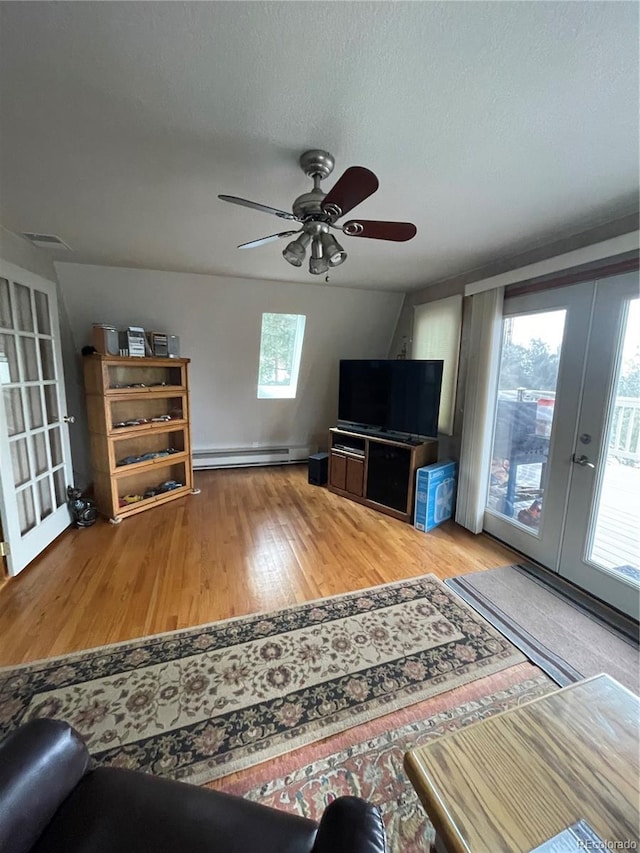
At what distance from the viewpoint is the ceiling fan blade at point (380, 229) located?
1.54m

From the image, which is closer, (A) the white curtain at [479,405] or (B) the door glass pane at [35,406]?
(B) the door glass pane at [35,406]

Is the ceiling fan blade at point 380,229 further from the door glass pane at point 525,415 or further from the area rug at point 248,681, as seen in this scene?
the area rug at point 248,681

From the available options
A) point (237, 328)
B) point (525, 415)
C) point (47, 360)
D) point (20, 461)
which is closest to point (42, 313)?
point (47, 360)

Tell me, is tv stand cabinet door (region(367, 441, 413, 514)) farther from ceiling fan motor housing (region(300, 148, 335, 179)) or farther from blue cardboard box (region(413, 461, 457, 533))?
ceiling fan motor housing (region(300, 148, 335, 179))

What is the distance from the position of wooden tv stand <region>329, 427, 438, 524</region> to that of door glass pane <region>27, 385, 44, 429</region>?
2.74 meters

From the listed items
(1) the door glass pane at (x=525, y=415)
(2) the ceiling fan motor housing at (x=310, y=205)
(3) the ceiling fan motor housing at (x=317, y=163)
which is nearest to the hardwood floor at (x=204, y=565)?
(1) the door glass pane at (x=525, y=415)

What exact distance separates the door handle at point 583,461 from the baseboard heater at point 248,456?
134 inches

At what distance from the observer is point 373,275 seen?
3512 mm

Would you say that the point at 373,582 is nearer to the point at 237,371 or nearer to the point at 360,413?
the point at 360,413

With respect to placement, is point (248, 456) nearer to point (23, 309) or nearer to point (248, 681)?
point (23, 309)

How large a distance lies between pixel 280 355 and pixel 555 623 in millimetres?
3908

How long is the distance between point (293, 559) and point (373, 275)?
281 centimetres

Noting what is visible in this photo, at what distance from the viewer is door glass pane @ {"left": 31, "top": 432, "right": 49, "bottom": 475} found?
2.68m

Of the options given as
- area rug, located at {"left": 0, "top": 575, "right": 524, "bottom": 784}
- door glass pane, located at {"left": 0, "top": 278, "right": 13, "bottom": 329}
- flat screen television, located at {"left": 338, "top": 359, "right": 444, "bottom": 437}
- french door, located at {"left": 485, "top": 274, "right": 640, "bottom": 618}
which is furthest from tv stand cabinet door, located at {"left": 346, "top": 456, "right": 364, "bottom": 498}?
door glass pane, located at {"left": 0, "top": 278, "right": 13, "bottom": 329}
